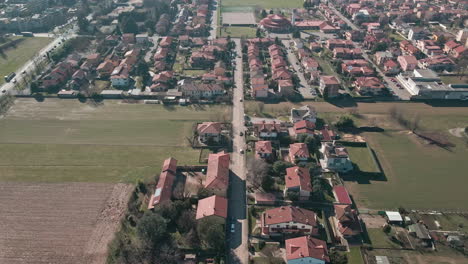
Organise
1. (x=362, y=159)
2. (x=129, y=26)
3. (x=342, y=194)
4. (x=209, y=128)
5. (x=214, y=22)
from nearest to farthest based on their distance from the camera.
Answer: (x=342, y=194) < (x=362, y=159) < (x=209, y=128) < (x=129, y=26) < (x=214, y=22)

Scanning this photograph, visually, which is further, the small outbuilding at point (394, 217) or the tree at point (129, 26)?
the tree at point (129, 26)

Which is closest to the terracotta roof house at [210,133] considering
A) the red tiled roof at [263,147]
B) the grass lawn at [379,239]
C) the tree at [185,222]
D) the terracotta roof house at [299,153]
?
the red tiled roof at [263,147]

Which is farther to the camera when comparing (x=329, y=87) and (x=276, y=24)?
(x=276, y=24)

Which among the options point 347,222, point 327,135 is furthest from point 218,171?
point 327,135

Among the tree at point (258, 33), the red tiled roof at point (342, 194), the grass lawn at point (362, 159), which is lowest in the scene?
the red tiled roof at point (342, 194)

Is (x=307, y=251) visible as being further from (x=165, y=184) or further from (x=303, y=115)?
(x=303, y=115)

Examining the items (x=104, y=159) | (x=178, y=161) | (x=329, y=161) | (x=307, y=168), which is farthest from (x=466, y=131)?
(x=104, y=159)

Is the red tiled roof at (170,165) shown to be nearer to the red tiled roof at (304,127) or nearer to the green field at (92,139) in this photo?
the green field at (92,139)
